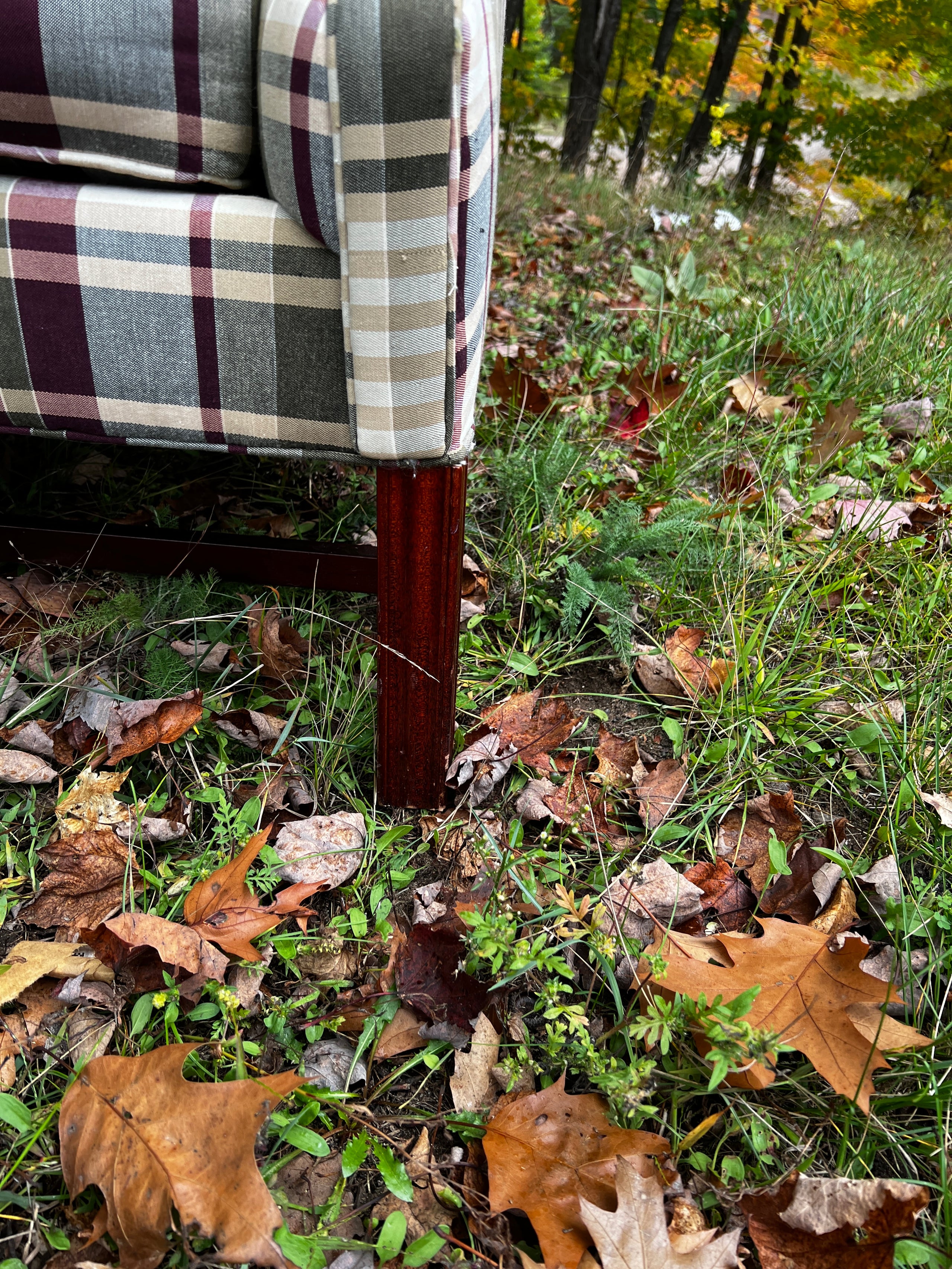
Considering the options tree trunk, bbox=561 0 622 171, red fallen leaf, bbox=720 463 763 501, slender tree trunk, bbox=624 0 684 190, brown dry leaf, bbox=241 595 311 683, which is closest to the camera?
brown dry leaf, bbox=241 595 311 683

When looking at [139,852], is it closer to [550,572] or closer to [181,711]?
[181,711]

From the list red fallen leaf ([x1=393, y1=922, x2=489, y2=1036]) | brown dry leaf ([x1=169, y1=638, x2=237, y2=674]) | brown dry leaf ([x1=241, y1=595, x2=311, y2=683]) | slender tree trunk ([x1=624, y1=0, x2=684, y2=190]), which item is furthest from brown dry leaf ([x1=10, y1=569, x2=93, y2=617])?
slender tree trunk ([x1=624, y1=0, x2=684, y2=190])

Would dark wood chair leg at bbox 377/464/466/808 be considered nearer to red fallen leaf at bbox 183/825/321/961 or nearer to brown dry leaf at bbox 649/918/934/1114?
red fallen leaf at bbox 183/825/321/961

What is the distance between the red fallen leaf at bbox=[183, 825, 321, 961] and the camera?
0.93m

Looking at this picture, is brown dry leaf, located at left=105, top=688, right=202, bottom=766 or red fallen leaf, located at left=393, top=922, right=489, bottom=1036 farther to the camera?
brown dry leaf, located at left=105, top=688, right=202, bottom=766

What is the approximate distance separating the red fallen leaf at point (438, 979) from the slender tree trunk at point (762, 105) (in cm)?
595

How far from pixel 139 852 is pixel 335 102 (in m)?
0.84

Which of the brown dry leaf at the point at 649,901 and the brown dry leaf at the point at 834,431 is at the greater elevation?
the brown dry leaf at the point at 834,431

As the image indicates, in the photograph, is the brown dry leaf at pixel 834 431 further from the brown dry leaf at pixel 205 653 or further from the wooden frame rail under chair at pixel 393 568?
the brown dry leaf at pixel 205 653

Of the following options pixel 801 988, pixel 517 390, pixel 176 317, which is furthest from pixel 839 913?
pixel 517 390

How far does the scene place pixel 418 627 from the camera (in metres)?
0.98

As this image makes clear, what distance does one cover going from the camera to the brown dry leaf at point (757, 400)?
6.26ft

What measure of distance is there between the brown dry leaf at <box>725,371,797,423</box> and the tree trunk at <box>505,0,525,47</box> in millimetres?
4089

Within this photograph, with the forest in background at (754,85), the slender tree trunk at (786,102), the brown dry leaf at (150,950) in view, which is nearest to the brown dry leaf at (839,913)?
the brown dry leaf at (150,950)
